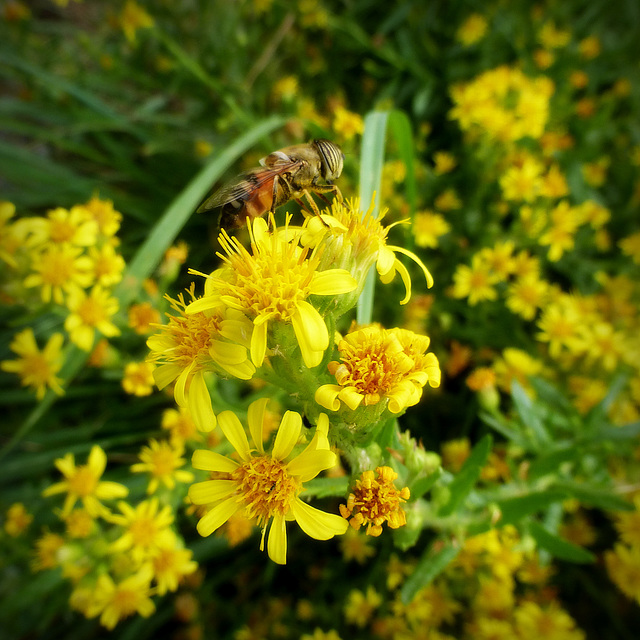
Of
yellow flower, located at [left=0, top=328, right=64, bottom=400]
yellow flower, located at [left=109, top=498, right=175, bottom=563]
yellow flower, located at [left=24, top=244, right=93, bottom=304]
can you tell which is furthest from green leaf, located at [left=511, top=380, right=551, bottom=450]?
yellow flower, located at [left=0, top=328, right=64, bottom=400]

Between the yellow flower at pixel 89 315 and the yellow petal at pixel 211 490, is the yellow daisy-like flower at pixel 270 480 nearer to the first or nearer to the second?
the yellow petal at pixel 211 490

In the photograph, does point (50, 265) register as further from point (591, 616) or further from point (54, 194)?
point (591, 616)

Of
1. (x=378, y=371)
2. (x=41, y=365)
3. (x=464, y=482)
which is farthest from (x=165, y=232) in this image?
(x=464, y=482)

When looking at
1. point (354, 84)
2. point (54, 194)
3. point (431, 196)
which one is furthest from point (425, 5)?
point (54, 194)

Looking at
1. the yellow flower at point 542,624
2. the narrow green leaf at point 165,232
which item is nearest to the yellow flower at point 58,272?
the narrow green leaf at point 165,232

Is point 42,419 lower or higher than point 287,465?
lower

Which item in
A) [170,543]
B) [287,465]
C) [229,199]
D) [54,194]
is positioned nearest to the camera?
[287,465]
